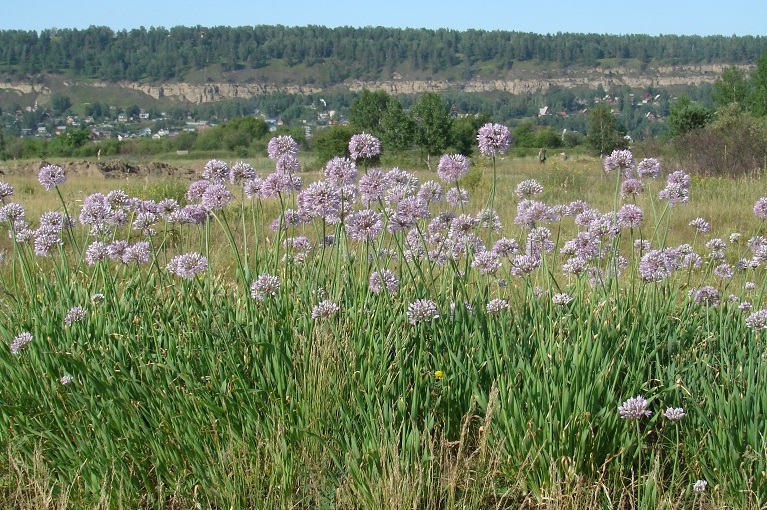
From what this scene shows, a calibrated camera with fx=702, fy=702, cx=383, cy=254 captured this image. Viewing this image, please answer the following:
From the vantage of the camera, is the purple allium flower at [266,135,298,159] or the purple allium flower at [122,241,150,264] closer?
the purple allium flower at [266,135,298,159]

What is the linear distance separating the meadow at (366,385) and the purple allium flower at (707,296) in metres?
0.02

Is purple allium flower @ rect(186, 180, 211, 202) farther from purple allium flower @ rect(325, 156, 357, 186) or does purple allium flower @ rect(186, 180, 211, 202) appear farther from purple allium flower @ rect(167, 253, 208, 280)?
purple allium flower @ rect(325, 156, 357, 186)

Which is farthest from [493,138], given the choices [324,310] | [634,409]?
[634,409]

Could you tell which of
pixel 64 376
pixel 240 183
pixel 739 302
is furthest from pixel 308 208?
pixel 739 302

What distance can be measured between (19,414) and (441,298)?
1810 millimetres

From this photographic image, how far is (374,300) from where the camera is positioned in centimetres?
326

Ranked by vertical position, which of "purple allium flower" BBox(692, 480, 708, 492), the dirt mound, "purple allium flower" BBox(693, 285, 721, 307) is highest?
"purple allium flower" BBox(693, 285, 721, 307)

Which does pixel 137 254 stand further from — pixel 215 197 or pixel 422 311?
pixel 422 311

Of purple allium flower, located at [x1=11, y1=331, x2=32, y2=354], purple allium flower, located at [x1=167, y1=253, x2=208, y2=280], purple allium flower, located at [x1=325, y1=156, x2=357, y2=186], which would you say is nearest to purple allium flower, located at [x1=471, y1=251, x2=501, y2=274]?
purple allium flower, located at [x1=325, y1=156, x2=357, y2=186]

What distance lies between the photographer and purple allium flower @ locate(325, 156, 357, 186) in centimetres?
304

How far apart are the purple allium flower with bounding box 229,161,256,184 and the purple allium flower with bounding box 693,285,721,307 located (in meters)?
2.25

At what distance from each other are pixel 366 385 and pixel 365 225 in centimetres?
75

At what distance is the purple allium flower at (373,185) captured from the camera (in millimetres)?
2969

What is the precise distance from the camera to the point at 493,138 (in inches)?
122
